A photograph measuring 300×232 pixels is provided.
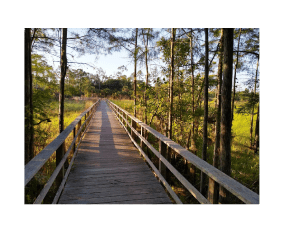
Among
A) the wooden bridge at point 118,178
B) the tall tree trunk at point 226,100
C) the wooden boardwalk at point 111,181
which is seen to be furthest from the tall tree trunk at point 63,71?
the tall tree trunk at point 226,100

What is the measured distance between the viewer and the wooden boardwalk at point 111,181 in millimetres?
2555

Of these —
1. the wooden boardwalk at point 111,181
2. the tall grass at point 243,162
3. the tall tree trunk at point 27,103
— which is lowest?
the tall grass at point 243,162

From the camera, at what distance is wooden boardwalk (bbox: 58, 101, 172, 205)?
8.38 feet

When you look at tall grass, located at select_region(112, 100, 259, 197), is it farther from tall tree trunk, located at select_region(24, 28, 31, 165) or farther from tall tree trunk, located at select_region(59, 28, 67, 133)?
tall tree trunk, located at select_region(24, 28, 31, 165)

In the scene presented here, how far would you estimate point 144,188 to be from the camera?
290 centimetres

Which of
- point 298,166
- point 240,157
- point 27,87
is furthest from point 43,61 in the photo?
point 240,157

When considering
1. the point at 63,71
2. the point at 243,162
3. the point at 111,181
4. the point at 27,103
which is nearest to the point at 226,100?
the point at 111,181

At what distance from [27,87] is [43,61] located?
9.08 ft

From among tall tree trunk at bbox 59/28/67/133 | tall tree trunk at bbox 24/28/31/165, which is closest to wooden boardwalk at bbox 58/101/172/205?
tall tree trunk at bbox 24/28/31/165

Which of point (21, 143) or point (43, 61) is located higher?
point (43, 61)

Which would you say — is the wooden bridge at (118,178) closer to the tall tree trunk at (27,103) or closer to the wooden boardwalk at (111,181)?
the wooden boardwalk at (111,181)

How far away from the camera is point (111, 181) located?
311cm

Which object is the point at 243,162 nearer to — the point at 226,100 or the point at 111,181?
the point at 226,100
